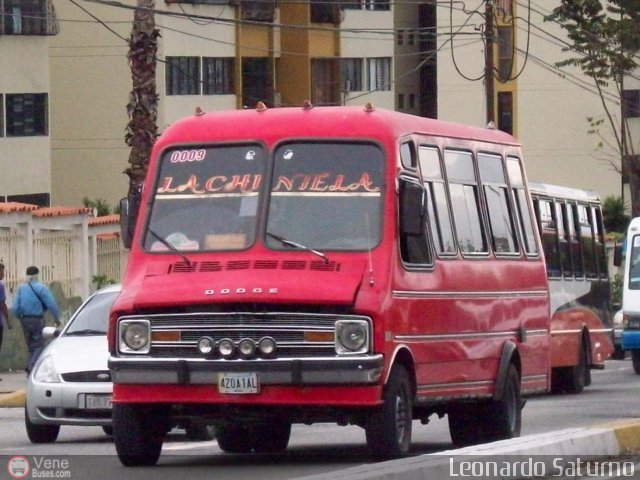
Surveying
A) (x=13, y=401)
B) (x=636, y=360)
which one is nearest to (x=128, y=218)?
(x=13, y=401)

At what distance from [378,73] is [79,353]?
44.9 m

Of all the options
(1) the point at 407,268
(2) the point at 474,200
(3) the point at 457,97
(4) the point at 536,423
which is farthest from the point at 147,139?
(3) the point at 457,97

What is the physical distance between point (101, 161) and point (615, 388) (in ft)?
94.4

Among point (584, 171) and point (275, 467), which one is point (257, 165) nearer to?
point (275, 467)

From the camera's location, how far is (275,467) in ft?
41.7

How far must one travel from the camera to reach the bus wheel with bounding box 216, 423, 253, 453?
14430 millimetres

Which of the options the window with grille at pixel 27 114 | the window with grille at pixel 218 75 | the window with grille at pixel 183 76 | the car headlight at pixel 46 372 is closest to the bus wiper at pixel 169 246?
the car headlight at pixel 46 372

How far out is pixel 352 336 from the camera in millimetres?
11828

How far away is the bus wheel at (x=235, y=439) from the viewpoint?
1443 cm

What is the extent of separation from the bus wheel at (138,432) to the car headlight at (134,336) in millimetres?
442

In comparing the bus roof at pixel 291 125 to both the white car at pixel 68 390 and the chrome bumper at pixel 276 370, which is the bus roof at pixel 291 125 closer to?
the chrome bumper at pixel 276 370

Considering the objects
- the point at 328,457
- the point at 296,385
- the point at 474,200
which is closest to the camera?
the point at 296,385

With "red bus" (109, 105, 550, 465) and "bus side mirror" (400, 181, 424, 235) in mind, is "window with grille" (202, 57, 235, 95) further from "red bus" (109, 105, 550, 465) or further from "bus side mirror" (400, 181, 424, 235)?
"bus side mirror" (400, 181, 424, 235)

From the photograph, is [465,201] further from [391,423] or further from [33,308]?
[33,308]
